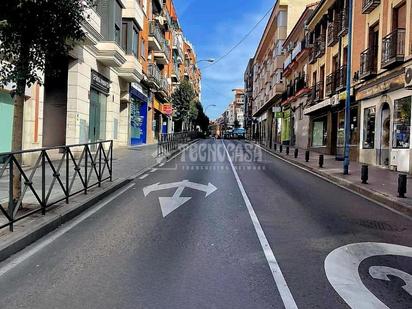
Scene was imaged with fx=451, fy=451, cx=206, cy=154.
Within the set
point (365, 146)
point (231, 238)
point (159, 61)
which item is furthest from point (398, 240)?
point (159, 61)

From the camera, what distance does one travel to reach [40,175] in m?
7.28

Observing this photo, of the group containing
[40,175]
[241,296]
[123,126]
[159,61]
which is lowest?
[241,296]

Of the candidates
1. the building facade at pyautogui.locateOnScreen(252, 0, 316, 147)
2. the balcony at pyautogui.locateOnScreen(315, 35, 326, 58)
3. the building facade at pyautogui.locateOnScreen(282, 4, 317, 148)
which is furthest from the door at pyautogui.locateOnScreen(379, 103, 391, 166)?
the building facade at pyautogui.locateOnScreen(252, 0, 316, 147)

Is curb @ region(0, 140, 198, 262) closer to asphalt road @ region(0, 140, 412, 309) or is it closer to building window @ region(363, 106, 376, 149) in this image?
asphalt road @ region(0, 140, 412, 309)

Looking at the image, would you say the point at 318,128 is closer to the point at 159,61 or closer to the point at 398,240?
the point at 159,61

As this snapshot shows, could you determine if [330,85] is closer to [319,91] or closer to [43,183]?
[319,91]

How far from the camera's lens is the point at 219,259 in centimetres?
546

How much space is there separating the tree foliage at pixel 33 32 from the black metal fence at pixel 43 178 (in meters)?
1.26

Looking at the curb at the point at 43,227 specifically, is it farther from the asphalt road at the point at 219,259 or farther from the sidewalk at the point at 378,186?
the sidewalk at the point at 378,186

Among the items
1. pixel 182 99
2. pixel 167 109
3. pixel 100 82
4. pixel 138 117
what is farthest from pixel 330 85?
pixel 182 99

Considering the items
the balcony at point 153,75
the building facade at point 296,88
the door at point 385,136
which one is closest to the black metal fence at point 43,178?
Answer: the door at point 385,136

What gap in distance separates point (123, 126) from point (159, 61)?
48.1 feet

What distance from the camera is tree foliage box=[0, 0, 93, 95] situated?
6725 mm

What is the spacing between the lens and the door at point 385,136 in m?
19.2
